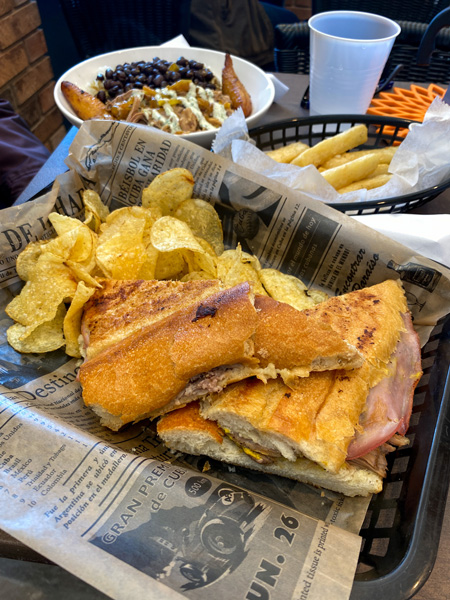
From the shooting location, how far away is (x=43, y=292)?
138cm

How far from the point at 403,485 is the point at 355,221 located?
796 millimetres

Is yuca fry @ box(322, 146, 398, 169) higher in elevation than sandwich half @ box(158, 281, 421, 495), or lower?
higher

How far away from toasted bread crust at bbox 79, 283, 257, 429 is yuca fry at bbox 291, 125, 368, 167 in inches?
30.3

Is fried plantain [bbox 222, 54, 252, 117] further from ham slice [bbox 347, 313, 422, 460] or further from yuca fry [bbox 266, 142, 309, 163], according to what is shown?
ham slice [bbox 347, 313, 422, 460]

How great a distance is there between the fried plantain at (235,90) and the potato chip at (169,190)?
100cm

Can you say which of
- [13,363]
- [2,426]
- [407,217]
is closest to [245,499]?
[2,426]

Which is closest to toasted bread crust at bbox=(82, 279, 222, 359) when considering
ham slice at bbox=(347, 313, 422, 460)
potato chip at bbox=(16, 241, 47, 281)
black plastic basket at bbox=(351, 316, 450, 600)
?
potato chip at bbox=(16, 241, 47, 281)

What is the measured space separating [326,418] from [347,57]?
5.24ft

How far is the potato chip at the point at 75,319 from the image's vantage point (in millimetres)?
1305

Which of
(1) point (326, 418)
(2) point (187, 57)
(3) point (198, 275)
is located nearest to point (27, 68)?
(2) point (187, 57)

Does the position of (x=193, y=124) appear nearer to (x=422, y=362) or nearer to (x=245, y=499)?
(x=422, y=362)

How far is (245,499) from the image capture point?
967 mm

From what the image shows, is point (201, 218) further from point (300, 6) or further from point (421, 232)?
point (300, 6)

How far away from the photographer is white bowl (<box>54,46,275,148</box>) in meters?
2.23
